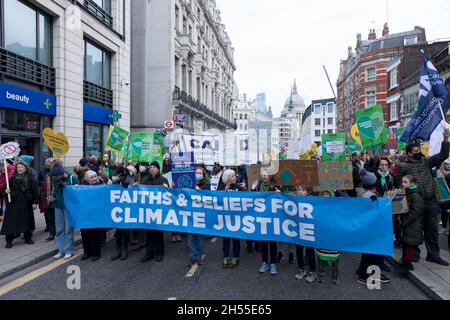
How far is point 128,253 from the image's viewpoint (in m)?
6.63

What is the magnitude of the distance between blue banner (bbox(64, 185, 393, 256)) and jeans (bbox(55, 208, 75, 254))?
254 millimetres

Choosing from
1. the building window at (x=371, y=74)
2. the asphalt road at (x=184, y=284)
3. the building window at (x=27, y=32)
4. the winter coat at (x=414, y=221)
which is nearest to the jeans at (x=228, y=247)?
the asphalt road at (x=184, y=284)

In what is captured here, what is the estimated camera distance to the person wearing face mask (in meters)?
5.57

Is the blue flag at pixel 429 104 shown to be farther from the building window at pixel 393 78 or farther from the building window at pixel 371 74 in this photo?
the building window at pixel 371 74

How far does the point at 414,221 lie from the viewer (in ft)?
17.1

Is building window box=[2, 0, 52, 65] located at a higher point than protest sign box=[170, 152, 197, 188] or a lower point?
higher

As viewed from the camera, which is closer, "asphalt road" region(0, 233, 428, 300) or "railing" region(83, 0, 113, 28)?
"asphalt road" region(0, 233, 428, 300)

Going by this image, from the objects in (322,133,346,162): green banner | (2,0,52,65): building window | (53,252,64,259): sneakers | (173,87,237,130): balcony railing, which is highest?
(173,87,237,130): balcony railing

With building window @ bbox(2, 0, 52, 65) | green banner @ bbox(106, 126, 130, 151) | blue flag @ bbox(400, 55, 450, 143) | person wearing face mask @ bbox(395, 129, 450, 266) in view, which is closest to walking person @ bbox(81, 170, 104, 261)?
green banner @ bbox(106, 126, 130, 151)

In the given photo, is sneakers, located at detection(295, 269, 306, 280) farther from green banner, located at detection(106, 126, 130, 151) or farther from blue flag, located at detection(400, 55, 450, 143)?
green banner, located at detection(106, 126, 130, 151)

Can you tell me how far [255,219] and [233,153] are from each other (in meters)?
3.63

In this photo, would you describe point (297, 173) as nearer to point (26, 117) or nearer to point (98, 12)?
point (26, 117)
